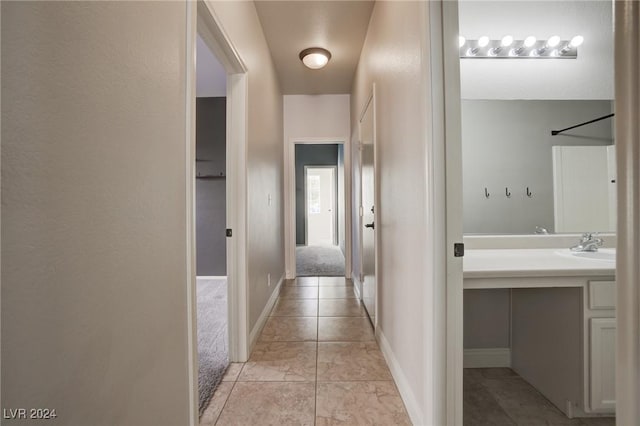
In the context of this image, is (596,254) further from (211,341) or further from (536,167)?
(211,341)

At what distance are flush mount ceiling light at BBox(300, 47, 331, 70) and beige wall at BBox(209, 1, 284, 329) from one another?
38cm

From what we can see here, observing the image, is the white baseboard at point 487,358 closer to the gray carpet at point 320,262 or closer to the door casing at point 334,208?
the gray carpet at point 320,262

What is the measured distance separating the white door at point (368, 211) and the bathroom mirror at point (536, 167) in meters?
0.76

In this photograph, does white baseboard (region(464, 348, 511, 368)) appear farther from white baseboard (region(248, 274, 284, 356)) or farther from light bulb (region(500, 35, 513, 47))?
light bulb (region(500, 35, 513, 47))

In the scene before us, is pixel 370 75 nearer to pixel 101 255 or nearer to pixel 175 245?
pixel 175 245

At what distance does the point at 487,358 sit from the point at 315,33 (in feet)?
10.0

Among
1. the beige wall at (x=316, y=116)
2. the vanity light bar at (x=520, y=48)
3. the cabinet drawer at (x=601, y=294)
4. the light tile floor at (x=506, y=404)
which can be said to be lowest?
the light tile floor at (x=506, y=404)

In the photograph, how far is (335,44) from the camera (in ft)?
9.60

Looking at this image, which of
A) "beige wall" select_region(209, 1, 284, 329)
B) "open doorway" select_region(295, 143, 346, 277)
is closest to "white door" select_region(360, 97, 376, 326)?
"beige wall" select_region(209, 1, 284, 329)

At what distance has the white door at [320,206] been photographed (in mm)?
8633

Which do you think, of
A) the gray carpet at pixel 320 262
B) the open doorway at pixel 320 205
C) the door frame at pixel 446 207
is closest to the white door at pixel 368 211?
the door frame at pixel 446 207

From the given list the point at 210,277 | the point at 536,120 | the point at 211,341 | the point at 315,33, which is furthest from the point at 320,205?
the point at 536,120

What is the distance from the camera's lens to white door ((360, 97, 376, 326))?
8.09 feet

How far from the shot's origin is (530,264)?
1.50m
